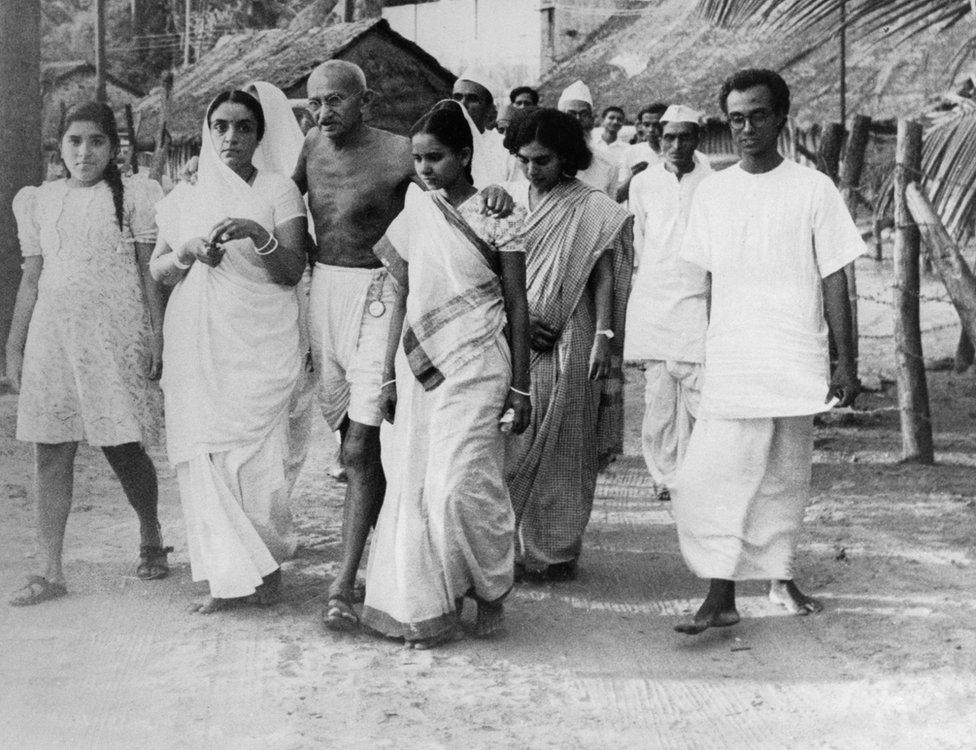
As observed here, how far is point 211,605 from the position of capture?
5094 millimetres

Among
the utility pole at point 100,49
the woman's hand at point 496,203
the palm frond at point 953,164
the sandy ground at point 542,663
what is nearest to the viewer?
the sandy ground at point 542,663

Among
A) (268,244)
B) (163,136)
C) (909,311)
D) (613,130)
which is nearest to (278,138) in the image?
(268,244)

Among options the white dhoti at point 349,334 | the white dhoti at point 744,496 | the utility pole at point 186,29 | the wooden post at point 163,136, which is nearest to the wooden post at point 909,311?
the white dhoti at point 744,496

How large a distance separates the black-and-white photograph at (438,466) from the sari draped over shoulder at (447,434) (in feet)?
0.04

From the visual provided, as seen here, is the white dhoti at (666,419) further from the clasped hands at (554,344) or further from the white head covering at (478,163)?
the white head covering at (478,163)

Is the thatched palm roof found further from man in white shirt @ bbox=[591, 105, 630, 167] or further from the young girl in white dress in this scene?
the young girl in white dress

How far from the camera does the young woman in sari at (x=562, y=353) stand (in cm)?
562

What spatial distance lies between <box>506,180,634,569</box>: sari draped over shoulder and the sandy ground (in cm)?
28

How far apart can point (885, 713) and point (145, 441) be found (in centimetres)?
305

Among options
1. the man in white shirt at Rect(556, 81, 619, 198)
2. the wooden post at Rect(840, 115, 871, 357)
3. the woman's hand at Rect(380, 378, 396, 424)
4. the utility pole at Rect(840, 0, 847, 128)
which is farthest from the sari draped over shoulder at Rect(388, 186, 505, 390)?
the wooden post at Rect(840, 115, 871, 357)

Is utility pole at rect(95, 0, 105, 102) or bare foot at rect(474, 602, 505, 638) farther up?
utility pole at rect(95, 0, 105, 102)

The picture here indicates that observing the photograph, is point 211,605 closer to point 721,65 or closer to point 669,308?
point 669,308

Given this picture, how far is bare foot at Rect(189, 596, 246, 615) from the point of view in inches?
201

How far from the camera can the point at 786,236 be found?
15.7 feet
